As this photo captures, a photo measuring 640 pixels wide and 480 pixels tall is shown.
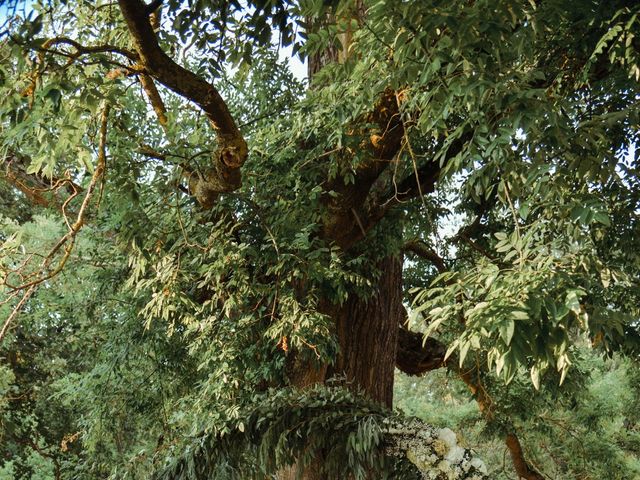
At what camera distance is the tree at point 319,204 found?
8.23 feet

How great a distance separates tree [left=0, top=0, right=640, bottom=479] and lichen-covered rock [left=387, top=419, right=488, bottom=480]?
0.04 feet

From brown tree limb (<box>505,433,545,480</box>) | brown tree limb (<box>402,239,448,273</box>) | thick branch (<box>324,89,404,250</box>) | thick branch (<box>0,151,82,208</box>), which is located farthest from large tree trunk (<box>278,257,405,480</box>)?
brown tree limb (<box>505,433,545,480</box>)

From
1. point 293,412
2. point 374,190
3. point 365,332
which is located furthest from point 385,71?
point 365,332

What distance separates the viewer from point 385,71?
336 cm

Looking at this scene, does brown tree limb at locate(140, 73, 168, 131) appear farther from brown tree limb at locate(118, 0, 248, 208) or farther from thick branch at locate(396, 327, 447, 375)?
thick branch at locate(396, 327, 447, 375)

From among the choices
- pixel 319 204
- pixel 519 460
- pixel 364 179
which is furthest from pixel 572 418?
pixel 319 204

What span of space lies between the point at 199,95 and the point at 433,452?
1.63 meters

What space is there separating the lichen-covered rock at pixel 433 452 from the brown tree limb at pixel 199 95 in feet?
4.44

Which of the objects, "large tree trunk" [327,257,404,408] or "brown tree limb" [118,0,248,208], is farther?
"large tree trunk" [327,257,404,408]

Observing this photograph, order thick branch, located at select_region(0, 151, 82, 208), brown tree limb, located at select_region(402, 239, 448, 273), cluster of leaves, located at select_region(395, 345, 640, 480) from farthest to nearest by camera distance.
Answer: cluster of leaves, located at select_region(395, 345, 640, 480)
brown tree limb, located at select_region(402, 239, 448, 273)
thick branch, located at select_region(0, 151, 82, 208)

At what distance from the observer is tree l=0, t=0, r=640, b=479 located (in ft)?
8.23

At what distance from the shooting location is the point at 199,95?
3135mm

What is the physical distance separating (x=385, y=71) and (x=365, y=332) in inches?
77.0

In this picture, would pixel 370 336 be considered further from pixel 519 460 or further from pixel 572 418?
pixel 572 418
